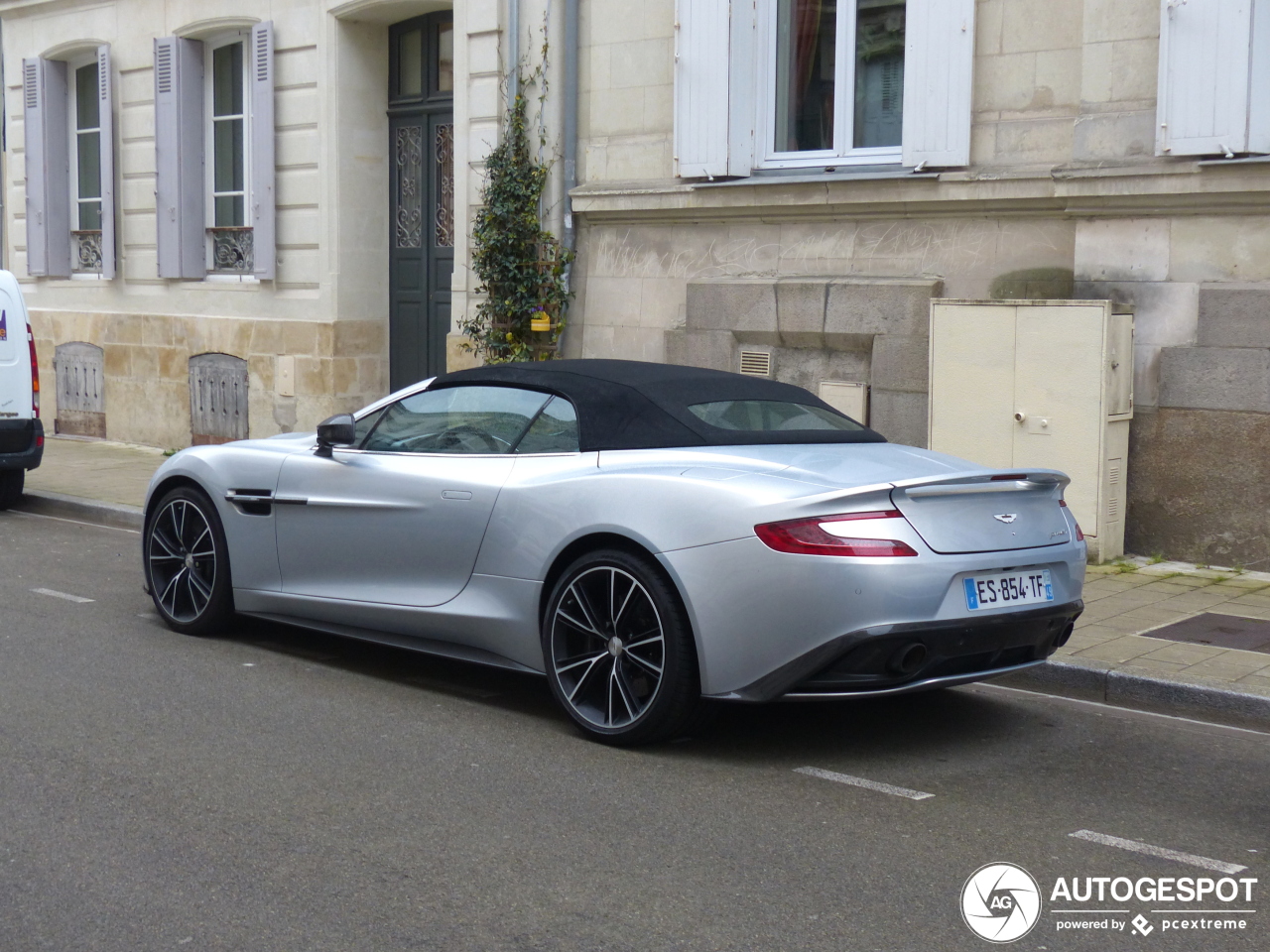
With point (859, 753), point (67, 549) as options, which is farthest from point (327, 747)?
point (67, 549)

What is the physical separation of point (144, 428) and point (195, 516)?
964cm

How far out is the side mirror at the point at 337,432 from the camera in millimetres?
6559

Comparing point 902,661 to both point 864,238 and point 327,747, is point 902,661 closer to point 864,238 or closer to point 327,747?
point 327,747

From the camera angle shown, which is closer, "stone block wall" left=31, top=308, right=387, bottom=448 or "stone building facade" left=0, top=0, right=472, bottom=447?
"stone building facade" left=0, top=0, right=472, bottom=447

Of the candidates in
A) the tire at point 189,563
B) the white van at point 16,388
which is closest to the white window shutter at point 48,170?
the white van at point 16,388

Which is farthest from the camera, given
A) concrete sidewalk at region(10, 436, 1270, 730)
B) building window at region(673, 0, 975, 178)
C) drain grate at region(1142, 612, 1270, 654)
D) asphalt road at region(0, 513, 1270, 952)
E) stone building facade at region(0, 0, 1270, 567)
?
building window at region(673, 0, 975, 178)

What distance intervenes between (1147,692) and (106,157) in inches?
537

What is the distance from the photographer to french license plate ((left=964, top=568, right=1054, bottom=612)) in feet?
16.8

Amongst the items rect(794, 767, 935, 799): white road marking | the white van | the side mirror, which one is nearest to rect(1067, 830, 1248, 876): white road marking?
rect(794, 767, 935, 799): white road marking

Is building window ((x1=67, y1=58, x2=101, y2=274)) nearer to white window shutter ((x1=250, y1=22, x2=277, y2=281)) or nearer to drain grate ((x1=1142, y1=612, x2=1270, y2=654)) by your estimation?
white window shutter ((x1=250, y1=22, x2=277, y2=281))

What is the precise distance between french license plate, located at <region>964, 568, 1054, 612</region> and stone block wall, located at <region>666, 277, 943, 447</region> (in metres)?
4.94

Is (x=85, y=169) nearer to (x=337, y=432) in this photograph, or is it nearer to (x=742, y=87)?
(x=742, y=87)

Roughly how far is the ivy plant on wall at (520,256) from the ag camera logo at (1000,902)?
8.47 meters

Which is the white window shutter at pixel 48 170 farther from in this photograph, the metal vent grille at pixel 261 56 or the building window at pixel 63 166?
the metal vent grille at pixel 261 56
